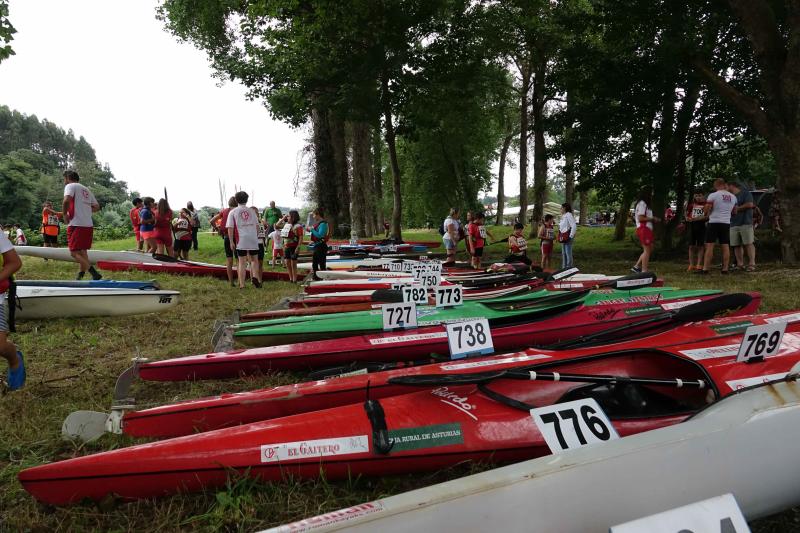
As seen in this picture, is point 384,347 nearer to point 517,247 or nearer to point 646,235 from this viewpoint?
point 517,247

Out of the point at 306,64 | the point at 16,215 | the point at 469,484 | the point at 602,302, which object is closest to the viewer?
the point at 469,484

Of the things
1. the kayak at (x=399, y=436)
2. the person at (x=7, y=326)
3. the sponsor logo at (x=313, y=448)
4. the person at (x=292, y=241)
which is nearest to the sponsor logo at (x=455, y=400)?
the kayak at (x=399, y=436)

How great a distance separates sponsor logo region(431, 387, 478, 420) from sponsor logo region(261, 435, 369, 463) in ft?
1.49

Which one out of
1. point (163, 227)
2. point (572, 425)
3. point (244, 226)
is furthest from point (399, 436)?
point (163, 227)

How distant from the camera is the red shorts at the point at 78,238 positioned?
7261 mm

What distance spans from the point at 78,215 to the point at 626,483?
26.8ft

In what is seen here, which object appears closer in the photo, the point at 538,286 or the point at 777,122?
the point at 538,286

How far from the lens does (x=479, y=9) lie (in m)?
14.2

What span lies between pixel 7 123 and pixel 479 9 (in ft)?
360

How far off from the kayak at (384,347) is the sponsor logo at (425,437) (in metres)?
1.23

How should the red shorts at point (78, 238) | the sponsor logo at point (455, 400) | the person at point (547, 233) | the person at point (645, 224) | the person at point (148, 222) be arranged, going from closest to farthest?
the sponsor logo at point (455, 400) → the red shorts at point (78, 238) → the person at point (645, 224) → the person at point (547, 233) → the person at point (148, 222)

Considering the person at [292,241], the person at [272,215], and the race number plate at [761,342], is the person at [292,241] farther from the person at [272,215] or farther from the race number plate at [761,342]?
the race number plate at [761,342]

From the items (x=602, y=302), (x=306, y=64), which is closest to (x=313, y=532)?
(x=602, y=302)

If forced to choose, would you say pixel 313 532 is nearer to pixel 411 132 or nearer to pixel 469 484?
pixel 469 484
